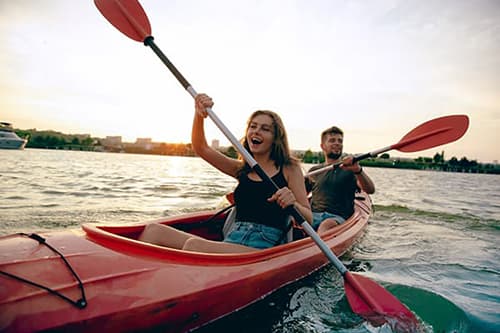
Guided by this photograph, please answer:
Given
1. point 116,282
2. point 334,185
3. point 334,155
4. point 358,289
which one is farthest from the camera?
point 334,155

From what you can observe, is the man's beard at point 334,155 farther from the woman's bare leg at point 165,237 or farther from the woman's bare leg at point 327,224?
the woman's bare leg at point 165,237

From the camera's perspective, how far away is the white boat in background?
34844 mm

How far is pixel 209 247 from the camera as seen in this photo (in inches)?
94.8

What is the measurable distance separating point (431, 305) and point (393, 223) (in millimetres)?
4152

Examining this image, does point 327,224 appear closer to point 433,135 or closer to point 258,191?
point 433,135

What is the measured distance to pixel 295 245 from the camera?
2902mm

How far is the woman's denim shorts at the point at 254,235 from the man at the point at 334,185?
1632 mm

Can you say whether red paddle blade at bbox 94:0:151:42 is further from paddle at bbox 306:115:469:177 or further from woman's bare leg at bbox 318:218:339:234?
woman's bare leg at bbox 318:218:339:234

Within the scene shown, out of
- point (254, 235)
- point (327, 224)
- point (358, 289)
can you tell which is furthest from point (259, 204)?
point (327, 224)

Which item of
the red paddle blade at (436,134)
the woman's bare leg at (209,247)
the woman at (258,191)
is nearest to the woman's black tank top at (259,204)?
the woman at (258,191)

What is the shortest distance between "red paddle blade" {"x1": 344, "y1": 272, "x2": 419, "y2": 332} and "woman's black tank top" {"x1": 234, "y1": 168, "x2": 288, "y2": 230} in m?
0.68

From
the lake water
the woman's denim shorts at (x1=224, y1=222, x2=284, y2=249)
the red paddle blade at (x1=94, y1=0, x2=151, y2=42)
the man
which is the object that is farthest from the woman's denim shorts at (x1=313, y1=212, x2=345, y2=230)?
the red paddle blade at (x1=94, y1=0, x2=151, y2=42)

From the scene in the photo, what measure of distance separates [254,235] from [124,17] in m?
2.42

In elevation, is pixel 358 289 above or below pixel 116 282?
below
